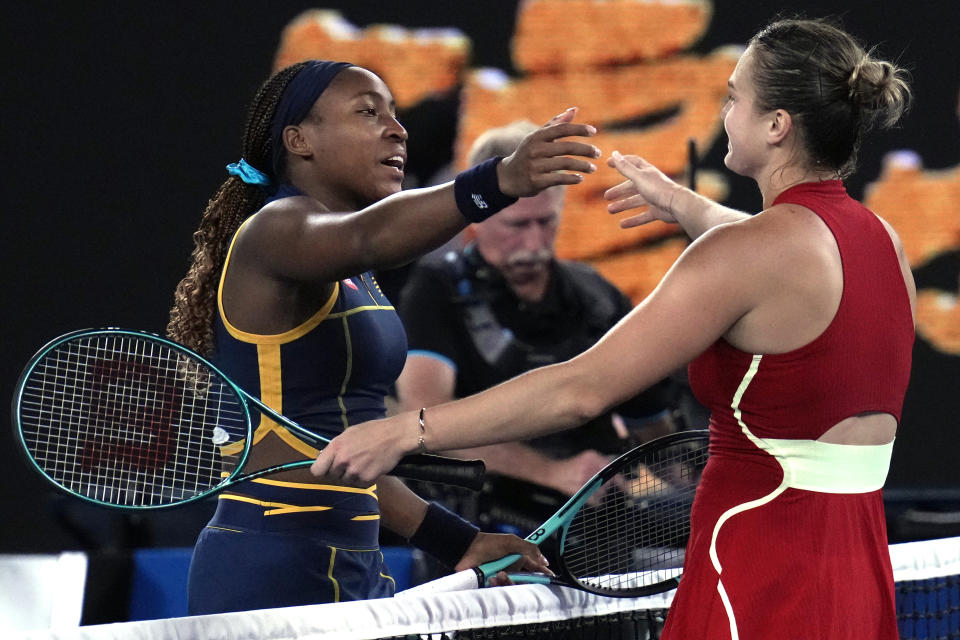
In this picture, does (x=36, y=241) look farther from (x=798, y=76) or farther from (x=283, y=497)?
(x=798, y=76)

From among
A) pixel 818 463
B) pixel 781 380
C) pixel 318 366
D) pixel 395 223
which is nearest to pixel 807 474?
pixel 818 463

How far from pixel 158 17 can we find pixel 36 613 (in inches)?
74.8

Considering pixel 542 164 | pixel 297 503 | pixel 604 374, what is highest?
pixel 542 164

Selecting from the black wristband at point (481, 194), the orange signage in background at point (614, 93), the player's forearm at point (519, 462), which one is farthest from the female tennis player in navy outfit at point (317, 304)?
the orange signage in background at point (614, 93)

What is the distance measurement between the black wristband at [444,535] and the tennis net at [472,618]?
8.3 inches

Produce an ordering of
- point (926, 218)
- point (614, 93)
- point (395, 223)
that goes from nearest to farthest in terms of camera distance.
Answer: point (395, 223) < point (614, 93) < point (926, 218)

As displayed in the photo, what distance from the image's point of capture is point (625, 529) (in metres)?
2.22

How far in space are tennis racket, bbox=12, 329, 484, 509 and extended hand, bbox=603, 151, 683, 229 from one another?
589 millimetres

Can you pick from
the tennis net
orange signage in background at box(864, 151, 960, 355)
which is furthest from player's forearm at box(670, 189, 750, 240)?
orange signage in background at box(864, 151, 960, 355)

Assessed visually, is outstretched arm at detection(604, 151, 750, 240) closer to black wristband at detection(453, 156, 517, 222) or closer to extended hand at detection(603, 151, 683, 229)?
extended hand at detection(603, 151, 683, 229)

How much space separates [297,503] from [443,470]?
0.27 metres

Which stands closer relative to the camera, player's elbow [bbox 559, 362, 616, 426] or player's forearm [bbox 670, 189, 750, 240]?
player's elbow [bbox 559, 362, 616, 426]

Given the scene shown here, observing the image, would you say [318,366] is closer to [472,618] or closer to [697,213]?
[472,618]

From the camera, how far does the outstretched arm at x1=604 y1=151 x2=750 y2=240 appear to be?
215cm
